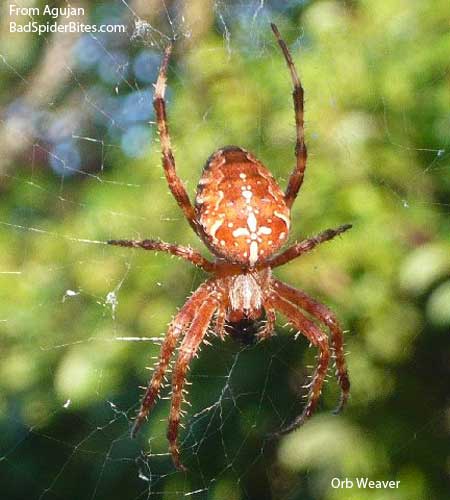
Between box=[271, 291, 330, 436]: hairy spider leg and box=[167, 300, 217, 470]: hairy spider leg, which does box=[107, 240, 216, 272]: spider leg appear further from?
box=[271, 291, 330, 436]: hairy spider leg

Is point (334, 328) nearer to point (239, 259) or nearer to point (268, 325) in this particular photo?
point (268, 325)

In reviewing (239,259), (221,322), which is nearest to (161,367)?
(221,322)

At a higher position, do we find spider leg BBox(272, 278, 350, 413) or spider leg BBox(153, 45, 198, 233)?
spider leg BBox(153, 45, 198, 233)

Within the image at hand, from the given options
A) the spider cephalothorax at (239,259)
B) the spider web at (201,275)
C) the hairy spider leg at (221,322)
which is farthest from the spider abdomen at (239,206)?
the hairy spider leg at (221,322)

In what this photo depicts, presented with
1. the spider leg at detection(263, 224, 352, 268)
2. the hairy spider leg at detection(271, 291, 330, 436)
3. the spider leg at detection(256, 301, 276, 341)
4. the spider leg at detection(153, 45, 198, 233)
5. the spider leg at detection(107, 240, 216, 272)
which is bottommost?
the hairy spider leg at detection(271, 291, 330, 436)

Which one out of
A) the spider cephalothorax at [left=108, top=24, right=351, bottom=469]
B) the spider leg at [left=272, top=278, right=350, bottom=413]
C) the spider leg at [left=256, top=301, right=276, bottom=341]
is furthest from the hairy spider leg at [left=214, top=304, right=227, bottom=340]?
the spider leg at [left=272, top=278, right=350, bottom=413]

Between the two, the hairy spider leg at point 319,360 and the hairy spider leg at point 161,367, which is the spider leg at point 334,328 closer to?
the hairy spider leg at point 319,360
